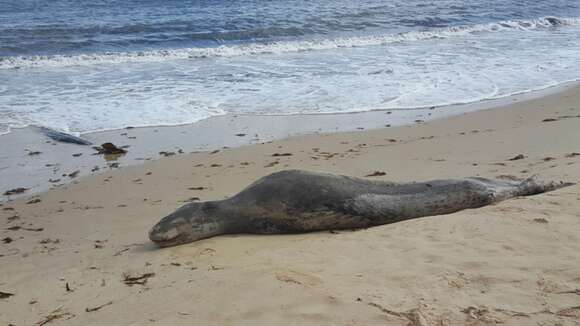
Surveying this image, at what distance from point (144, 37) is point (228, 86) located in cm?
874

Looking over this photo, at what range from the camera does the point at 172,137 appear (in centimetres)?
855

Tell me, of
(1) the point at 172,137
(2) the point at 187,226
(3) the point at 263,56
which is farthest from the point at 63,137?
(3) the point at 263,56

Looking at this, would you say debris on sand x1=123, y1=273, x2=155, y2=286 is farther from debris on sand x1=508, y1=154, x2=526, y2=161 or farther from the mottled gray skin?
debris on sand x1=508, y1=154, x2=526, y2=161

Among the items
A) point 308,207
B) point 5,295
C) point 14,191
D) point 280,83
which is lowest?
point 14,191

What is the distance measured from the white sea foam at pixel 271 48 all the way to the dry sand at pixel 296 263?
10.2 m

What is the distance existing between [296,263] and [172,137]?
5186mm

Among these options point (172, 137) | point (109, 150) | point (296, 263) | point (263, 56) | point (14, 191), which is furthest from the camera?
point (263, 56)

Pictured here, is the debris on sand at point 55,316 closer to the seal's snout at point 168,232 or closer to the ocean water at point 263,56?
the seal's snout at point 168,232

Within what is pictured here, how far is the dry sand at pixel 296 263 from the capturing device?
2998 mm

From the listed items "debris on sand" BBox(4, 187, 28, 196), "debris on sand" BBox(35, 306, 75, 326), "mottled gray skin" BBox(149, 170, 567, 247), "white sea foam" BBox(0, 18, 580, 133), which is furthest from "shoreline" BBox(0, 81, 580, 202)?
"debris on sand" BBox(35, 306, 75, 326)

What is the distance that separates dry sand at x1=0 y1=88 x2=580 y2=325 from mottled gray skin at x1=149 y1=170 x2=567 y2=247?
0.14 meters

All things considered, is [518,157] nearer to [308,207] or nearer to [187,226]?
[308,207]

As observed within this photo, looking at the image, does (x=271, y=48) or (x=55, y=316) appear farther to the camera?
(x=271, y=48)

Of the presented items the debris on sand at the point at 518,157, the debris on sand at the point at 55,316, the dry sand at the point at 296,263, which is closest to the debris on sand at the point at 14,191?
the dry sand at the point at 296,263
